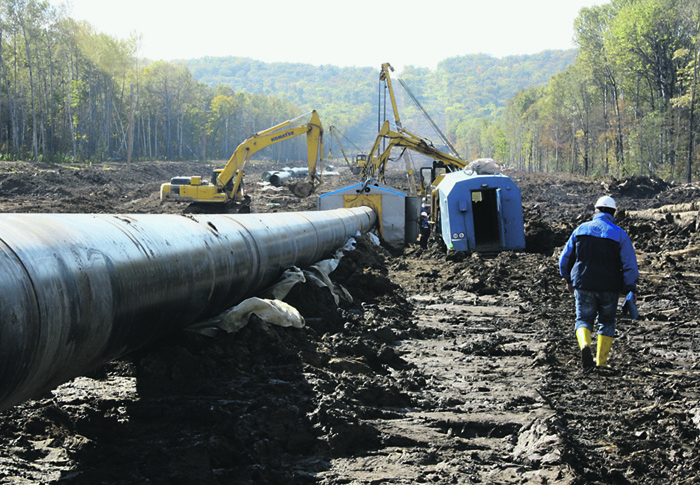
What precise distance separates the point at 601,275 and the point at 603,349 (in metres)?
0.70

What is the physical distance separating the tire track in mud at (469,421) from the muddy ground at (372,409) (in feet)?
0.05

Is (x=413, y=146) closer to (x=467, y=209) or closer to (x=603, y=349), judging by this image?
(x=467, y=209)

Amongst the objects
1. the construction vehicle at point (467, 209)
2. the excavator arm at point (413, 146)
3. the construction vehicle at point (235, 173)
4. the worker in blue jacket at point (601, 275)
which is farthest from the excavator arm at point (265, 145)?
the worker in blue jacket at point (601, 275)

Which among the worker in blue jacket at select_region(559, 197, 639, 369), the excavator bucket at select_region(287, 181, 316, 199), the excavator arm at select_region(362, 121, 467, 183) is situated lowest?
the worker in blue jacket at select_region(559, 197, 639, 369)

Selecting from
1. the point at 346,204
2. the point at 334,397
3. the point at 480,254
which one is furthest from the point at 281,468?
the point at 346,204

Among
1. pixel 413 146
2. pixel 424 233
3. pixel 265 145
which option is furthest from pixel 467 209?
pixel 265 145

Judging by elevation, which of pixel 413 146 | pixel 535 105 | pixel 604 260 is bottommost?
pixel 604 260

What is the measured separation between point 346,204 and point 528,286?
881 cm

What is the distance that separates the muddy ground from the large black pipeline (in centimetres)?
42

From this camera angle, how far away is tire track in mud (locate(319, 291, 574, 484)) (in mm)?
3508

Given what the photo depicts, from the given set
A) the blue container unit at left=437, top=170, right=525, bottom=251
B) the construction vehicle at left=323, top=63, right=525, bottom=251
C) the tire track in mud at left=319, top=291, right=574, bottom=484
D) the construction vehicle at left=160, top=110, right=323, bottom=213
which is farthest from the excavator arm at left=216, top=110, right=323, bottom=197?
the tire track in mud at left=319, top=291, right=574, bottom=484

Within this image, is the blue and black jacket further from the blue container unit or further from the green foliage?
the green foliage

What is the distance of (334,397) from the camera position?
4.38 m

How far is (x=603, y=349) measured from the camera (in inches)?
234
